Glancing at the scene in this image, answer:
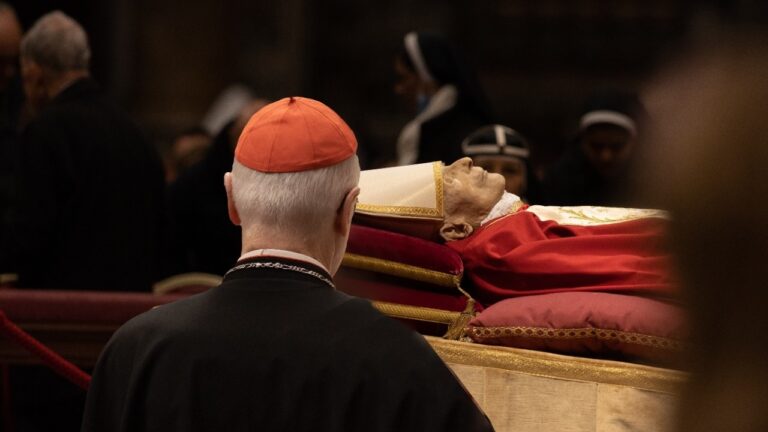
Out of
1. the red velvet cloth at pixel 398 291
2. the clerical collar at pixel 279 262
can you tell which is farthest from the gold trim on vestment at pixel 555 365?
the clerical collar at pixel 279 262

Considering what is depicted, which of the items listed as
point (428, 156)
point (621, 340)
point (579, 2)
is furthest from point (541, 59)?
point (621, 340)

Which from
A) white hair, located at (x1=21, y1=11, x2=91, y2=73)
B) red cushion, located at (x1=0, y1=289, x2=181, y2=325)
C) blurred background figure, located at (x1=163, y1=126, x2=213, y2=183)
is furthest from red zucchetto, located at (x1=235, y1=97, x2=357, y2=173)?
blurred background figure, located at (x1=163, y1=126, x2=213, y2=183)

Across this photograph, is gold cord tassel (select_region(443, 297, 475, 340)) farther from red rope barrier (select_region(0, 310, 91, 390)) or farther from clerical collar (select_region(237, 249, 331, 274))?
clerical collar (select_region(237, 249, 331, 274))

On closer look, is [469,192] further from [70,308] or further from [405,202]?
[70,308]

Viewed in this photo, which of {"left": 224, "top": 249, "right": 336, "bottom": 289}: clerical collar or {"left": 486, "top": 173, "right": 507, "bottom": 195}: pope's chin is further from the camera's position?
{"left": 486, "top": 173, "right": 507, "bottom": 195}: pope's chin

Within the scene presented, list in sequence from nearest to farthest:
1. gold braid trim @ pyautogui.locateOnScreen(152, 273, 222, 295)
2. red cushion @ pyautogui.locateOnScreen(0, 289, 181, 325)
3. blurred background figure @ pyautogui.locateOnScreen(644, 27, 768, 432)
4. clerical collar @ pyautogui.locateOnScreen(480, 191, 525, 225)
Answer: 1. blurred background figure @ pyautogui.locateOnScreen(644, 27, 768, 432)
2. clerical collar @ pyautogui.locateOnScreen(480, 191, 525, 225)
3. red cushion @ pyautogui.locateOnScreen(0, 289, 181, 325)
4. gold braid trim @ pyautogui.locateOnScreen(152, 273, 222, 295)

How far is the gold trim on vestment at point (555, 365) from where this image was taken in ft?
10.4

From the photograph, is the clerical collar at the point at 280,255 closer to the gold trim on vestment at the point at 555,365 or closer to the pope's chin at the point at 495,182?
the gold trim on vestment at the point at 555,365

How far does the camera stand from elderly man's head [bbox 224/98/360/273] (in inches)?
91.4

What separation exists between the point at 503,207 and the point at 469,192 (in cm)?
13

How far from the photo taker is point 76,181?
504 centimetres

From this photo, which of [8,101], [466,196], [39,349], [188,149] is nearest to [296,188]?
[466,196]

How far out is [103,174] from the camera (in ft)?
16.7

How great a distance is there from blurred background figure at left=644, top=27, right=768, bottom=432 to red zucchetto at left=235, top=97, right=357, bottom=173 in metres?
1.42
